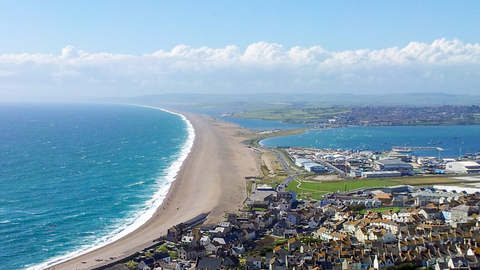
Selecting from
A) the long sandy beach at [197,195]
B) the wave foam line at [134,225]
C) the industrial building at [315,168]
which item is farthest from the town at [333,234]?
the industrial building at [315,168]

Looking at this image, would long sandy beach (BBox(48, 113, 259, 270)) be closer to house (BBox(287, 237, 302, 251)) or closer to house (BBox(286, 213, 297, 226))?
house (BBox(286, 213, 297, 226))

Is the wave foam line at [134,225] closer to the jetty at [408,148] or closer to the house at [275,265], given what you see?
the house at [275,265]

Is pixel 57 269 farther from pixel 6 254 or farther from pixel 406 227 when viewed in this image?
pixel 406 227

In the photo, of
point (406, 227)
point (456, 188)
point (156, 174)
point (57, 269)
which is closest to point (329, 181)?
point (456, 188)

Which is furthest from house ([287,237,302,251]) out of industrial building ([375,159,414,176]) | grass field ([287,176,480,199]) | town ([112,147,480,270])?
industrial building ([375,159,414,176])

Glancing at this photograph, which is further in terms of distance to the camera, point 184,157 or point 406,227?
point 184,157

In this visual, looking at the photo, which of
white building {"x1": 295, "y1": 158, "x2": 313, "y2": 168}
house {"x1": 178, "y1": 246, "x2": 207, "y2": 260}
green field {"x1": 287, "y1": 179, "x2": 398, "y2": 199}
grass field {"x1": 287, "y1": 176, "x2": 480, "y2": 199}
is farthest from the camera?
white building {"x1": 295, "y1": 158, "x2": 313, "y2": 168}
